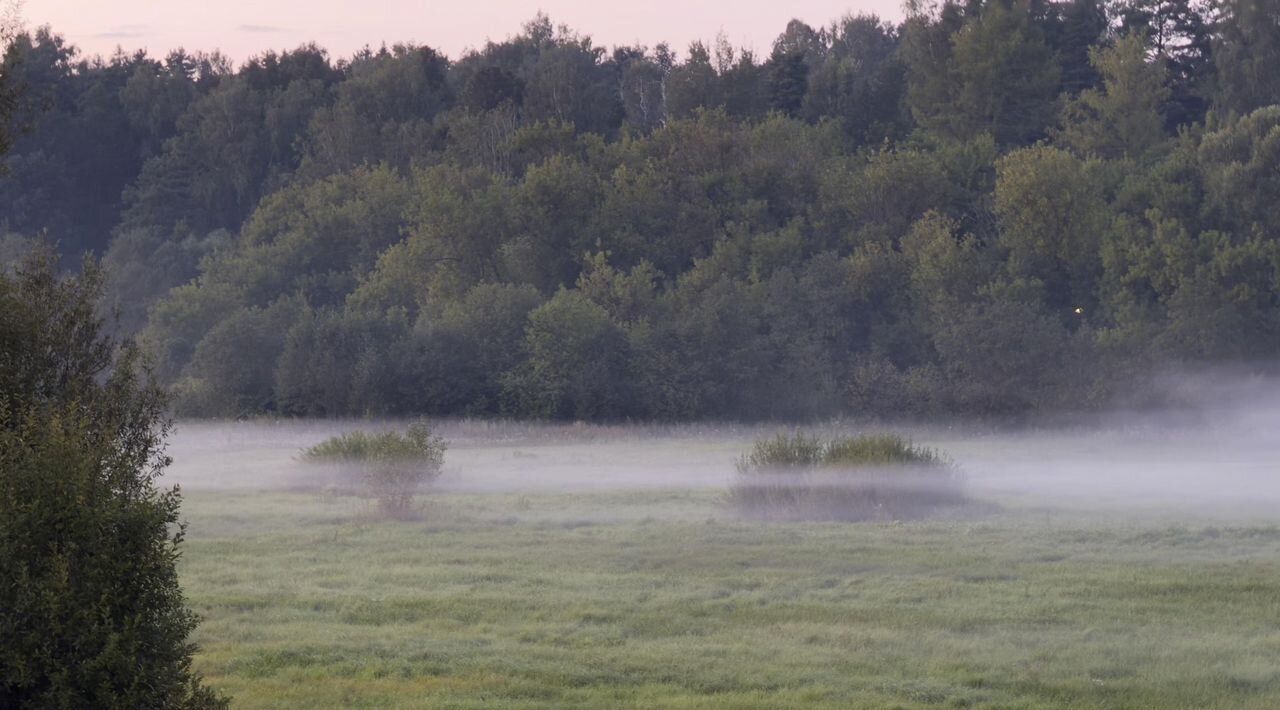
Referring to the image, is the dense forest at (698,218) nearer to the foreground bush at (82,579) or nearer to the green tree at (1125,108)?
the green tree at (1125,108)

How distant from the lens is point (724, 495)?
19.0m

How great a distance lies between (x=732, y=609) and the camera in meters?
11.2

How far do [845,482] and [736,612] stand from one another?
7.00 m

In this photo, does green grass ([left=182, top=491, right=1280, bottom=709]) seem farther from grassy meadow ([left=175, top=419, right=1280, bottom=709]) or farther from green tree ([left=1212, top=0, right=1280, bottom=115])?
green tree ([left=1212, top=0, right=1280, bottom=115])

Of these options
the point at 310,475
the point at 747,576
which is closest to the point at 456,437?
the point at 310,475

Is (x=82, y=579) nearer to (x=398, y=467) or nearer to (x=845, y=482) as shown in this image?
(x=398, y=467)

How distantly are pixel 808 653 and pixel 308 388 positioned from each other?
30.5 meters

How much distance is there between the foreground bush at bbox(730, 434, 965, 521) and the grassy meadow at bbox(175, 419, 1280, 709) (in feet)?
2.26

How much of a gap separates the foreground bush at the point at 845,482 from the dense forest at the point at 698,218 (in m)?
20.3

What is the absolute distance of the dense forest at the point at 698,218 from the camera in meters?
40.0

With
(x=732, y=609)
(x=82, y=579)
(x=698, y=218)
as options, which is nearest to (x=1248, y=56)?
(x=698, y=218)

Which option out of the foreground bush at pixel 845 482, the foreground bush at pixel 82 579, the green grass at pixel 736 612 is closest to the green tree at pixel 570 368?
the foreground bush at pixel 845 482

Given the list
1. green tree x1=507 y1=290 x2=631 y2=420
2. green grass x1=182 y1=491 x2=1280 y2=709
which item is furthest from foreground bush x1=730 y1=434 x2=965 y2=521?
green tree x1=507 y1=290 x2=631 y2=420

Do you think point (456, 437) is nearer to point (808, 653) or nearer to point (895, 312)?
point (895, 312)
